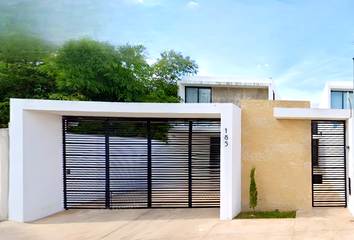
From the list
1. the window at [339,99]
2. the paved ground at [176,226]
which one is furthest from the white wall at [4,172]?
the window at [339,99]

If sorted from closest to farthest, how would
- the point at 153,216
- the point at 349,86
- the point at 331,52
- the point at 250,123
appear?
1. the point at 153,216
2. the point at 250,123
3. the point at 331,52
4. the point at 349,86

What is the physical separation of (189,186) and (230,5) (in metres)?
6.07

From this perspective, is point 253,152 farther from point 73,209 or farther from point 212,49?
point 73,209

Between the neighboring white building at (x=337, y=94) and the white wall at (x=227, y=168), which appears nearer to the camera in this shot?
the white wall at (x=227, y=168)

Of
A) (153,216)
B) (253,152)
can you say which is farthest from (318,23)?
(153,216)

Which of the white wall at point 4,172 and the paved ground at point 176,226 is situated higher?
the white wall at point 4,172

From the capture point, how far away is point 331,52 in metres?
11.0

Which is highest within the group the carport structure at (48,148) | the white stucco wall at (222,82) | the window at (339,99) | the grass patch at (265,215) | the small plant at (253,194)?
the white stucco wall at (222,82)

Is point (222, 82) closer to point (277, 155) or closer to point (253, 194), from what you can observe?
point (277, 155)

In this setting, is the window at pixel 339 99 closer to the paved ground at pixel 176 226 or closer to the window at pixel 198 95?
the window at pixel 198 95

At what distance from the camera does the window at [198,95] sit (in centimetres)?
1411

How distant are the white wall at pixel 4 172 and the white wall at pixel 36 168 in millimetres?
197

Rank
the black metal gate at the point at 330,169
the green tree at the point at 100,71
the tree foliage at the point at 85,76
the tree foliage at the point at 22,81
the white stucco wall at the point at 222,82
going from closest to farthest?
the black metal gate at the point at 330,169 → the tree foliage at the point at 22,81 → the tree foliage at the point at 85,76 → the green tree at the point at 100,71 → the white stucco wall at the point at 222,82

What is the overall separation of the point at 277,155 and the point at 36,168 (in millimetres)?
7943
